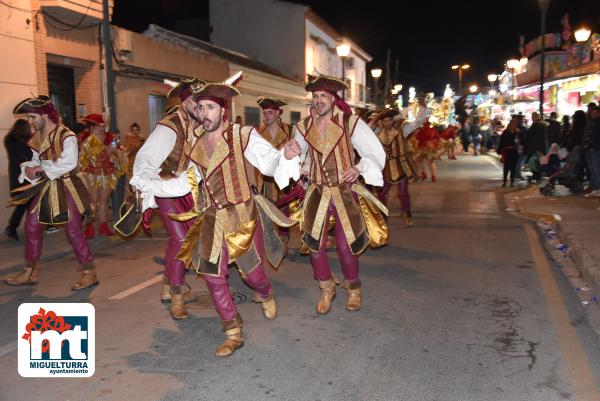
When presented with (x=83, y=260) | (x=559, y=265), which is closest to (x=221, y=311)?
(x=83, y=260)

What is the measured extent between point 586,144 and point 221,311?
34.6ft

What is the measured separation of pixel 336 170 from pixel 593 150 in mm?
9303

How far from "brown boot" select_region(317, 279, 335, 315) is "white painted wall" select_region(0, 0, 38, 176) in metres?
7.23

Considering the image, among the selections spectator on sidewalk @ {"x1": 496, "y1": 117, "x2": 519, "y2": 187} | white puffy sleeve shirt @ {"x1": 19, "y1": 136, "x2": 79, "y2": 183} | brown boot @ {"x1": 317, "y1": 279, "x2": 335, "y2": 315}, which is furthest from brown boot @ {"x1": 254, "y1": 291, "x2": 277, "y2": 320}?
spectator on sidewalk @ {"x1": 496, "y1": 117, "x2": 519, "y2": 187}

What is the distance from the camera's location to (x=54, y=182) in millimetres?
6129

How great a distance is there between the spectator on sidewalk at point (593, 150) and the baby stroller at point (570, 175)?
19.6 inches

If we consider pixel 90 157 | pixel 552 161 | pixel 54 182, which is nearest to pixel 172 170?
pixel 54 182

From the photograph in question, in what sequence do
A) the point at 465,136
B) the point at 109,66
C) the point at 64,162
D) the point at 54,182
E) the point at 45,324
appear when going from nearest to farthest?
1. the point at 45,324
2. the point at 64,162
3. the point at 54,182
4. the point at 109,66
5. the point at 465,136

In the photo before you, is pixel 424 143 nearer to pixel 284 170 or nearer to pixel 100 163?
pixel 100 163

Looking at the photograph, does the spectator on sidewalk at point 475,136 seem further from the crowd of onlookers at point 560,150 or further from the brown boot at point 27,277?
the brown boot at point 27,277

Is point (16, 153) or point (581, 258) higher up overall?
point (16, 153)

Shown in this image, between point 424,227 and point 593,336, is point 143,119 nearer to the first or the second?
point 424,227

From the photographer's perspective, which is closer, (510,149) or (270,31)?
(510,149)

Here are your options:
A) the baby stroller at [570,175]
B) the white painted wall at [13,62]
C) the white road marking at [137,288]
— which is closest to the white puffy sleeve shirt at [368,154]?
the white road marking at [137,288]
